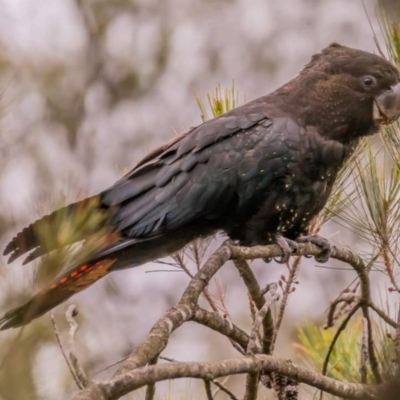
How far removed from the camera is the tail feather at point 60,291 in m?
1.20

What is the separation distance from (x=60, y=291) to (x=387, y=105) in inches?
49.2

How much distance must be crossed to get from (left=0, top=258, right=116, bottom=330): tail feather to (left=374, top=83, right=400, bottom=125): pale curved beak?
0.94 meters

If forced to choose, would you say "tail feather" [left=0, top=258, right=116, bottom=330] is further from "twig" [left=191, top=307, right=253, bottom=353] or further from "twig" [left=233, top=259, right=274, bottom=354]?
"twig" [left=233, top=259, right=274, bottom=354]

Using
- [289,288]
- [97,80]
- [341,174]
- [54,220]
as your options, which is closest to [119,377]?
[54,220]

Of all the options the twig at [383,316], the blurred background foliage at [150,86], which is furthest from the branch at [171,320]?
the blurred background foliage at [150,86]

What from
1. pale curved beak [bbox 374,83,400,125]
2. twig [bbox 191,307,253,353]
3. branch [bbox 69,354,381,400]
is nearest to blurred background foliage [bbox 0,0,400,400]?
pale curved beak [bbox 374,83,400,125]

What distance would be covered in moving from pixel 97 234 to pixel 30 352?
0.30m

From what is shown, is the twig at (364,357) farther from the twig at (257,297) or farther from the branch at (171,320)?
the branch at (171,320)

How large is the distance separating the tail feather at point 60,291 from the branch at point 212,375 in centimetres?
14

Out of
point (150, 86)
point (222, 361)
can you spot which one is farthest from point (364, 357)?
point (150, 86)

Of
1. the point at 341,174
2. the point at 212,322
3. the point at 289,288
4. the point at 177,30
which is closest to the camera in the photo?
the point at 212,322

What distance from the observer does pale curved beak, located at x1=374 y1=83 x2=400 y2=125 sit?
266 centimetres

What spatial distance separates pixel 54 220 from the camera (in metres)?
1.28

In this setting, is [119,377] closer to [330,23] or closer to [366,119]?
[366,119]
